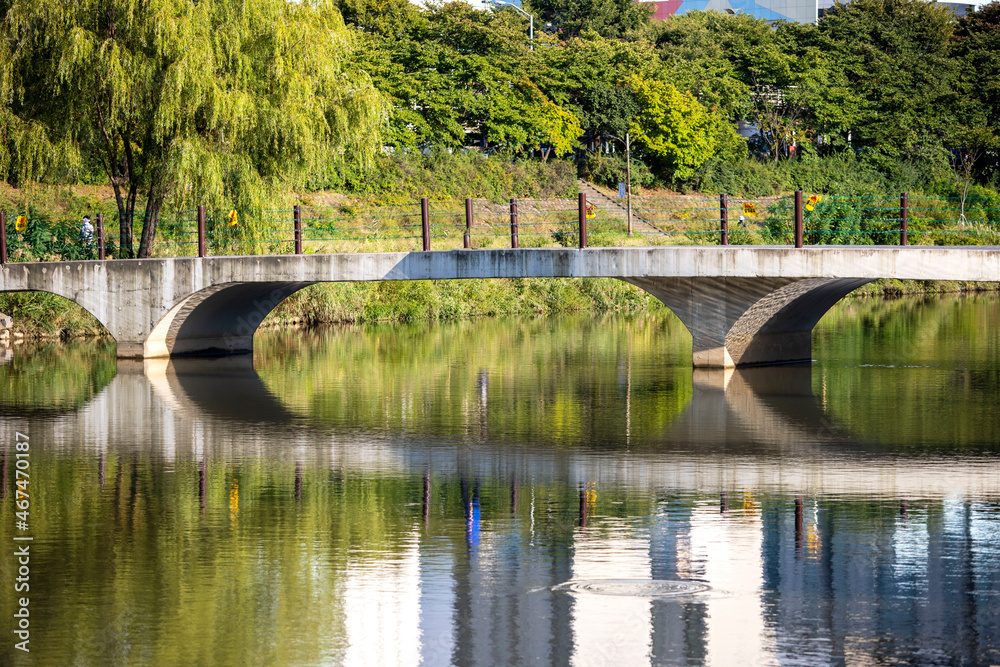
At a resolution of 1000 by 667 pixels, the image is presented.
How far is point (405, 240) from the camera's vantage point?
42.1 m

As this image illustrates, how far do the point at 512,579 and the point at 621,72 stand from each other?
55055 millimetres

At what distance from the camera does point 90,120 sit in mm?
26422

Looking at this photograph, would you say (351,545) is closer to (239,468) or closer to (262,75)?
(239,468)

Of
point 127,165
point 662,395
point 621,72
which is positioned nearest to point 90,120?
point 127,165

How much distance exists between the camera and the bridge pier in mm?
22219

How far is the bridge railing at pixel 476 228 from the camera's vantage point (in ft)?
83.9

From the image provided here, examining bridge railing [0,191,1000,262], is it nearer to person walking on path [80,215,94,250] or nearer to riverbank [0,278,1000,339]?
person walking on path [80,215,94,250]

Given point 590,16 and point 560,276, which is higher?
point 590,16

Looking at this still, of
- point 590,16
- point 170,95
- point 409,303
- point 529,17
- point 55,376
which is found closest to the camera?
point 55,376

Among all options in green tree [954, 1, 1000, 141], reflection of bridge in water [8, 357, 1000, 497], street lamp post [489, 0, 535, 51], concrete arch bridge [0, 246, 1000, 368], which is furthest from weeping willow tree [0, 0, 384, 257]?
green tree [954, 1, 1000, 141]

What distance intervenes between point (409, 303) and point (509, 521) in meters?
27.6

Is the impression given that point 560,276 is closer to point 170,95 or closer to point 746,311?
point 746,311

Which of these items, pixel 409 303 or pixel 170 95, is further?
pixel 409 303

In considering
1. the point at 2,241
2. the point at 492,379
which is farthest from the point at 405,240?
the point at 492,379
